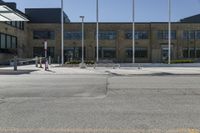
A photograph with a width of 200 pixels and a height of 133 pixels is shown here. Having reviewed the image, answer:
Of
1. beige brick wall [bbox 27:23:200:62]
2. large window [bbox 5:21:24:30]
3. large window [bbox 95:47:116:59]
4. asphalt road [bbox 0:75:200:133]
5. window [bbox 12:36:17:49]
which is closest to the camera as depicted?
asphalt road [bbox 0:75:200:133]

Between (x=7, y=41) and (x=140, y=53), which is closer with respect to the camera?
(x=7, y=41)

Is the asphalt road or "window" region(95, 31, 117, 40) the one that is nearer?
the asphalt road

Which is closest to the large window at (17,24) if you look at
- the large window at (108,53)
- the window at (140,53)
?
the large window at (108,53)

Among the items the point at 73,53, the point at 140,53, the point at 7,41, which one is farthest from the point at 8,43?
the point at 140,53

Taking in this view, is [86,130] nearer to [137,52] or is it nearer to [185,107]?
[185,107]

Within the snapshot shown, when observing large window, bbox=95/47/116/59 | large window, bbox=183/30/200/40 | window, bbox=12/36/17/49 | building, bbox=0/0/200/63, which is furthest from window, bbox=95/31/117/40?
window, bbox=12/36/17/49

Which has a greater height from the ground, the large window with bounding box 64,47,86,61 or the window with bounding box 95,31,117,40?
the window with bounding box 95,31,117,40

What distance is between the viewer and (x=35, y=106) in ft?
40.8

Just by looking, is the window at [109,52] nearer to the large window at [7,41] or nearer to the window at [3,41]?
the large window at [7,41]

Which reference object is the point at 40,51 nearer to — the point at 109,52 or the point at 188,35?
the point at 109,52

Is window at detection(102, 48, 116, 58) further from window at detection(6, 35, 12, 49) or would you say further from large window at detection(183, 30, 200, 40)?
window at detection(6, 35, 12, 49)

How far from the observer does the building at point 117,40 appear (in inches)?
2856

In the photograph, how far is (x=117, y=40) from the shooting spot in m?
73.1

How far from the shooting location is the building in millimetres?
72544
